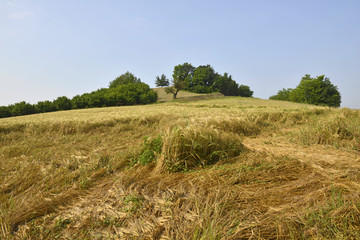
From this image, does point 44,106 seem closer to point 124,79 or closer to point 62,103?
point 62,103

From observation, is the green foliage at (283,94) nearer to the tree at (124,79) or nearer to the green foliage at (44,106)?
the tree at (124,79)

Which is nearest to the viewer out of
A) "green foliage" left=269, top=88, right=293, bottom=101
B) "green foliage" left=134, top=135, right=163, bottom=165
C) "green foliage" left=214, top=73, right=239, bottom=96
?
"green foliage" left=134, top=135, right=163, bottom=165

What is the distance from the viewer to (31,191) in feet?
9.66

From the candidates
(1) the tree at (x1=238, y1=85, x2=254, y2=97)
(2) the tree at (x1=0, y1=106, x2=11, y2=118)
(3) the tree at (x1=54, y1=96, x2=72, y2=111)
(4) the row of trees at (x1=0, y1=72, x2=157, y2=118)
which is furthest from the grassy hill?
(1) the tree at (x1=238, y1=85, x2=254, y2=97)

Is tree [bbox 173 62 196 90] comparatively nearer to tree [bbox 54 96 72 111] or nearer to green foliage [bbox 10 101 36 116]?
tree [bbox 54 96 72 111]

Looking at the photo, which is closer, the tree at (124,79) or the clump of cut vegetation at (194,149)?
the clump of cut vegetation at (194,149)

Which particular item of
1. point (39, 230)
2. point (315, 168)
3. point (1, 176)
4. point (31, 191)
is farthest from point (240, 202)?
point (1, 176)

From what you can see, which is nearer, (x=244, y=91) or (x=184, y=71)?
(x=184, y=71)

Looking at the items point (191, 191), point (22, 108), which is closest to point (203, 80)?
point (22, 108)

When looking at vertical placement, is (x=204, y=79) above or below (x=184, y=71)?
below

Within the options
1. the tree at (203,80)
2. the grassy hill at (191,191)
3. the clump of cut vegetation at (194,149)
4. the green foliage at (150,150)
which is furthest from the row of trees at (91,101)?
the clump of cut vegetation at (194,149)

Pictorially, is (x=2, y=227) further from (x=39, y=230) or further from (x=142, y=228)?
(x=142, y=228)

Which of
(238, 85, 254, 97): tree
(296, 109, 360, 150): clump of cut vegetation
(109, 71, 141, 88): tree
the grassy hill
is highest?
(109, 71, 141, 88): tree

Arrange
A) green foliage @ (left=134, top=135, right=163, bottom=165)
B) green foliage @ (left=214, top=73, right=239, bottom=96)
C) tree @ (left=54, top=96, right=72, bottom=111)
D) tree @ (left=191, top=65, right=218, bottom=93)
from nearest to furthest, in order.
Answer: green foliage @ (left=134, top=135, right=163, bottom=165) < tree @ (left=54, top=96, right=72, bottom=111) < tree @ (left=191, top=65, right=218, bottom=93) < green foliage @ (left=214, top=73, right=239, bottom=96)
